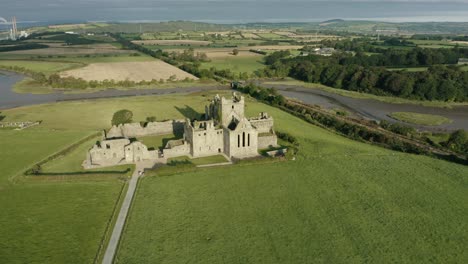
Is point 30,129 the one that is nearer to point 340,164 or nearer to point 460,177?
point 340,164

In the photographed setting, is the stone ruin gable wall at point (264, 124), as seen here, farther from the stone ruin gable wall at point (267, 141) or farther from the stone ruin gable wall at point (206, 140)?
the stone ruin gable wall at point (206, 140)

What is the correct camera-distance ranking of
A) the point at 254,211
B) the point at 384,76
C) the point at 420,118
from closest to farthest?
the point at 254,211 < the point at 420,118 < the point at 384,76

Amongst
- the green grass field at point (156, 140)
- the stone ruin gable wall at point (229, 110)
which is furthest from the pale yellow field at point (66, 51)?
the stone ruin gable wall at point (229, 110)

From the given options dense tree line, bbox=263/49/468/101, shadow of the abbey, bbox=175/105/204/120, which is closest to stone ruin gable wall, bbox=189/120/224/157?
shadow of the abbey, bbox=175/105/204/120

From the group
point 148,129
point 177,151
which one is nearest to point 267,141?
point 177,151

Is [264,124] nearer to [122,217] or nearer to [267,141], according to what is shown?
[267,141]

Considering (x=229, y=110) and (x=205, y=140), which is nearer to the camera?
(x=205, y=140)

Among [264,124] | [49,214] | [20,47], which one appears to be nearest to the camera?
[49,214]
